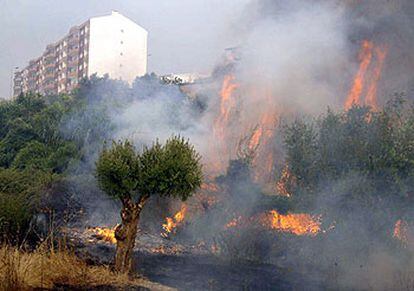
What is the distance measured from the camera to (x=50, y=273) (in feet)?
64.2

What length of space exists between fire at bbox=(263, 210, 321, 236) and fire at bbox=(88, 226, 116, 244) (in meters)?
12.3

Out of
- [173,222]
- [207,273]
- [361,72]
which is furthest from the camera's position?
[361,72]

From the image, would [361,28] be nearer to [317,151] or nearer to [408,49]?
[408,49]

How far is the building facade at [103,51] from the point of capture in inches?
4882

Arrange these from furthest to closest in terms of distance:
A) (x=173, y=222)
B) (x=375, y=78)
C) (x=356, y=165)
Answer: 1. (x=375, y=78)
2. (x=173, y=222)
3. (x=356, y=165)

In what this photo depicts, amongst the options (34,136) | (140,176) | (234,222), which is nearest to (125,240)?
(140,176)

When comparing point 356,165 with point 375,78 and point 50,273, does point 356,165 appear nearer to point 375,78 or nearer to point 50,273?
point 375,78

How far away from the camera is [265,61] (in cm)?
5262

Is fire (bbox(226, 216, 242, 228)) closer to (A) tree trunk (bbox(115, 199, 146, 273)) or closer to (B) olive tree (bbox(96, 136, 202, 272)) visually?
(B) olive tree (bbox(96, 136, 202, 272))

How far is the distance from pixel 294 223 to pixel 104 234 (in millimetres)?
15294

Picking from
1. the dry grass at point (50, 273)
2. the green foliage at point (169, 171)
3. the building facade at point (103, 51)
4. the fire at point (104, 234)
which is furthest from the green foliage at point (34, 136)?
the building facade at point (103, 51)

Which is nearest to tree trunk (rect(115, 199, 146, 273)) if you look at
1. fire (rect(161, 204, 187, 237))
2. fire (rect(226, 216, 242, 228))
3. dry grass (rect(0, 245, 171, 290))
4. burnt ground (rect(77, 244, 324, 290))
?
dry grass (rect(0, 245, 171, 290))

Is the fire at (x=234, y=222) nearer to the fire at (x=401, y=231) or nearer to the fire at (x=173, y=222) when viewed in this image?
the fire at (x=173, y=222)

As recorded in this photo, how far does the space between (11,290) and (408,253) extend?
25220 mm
